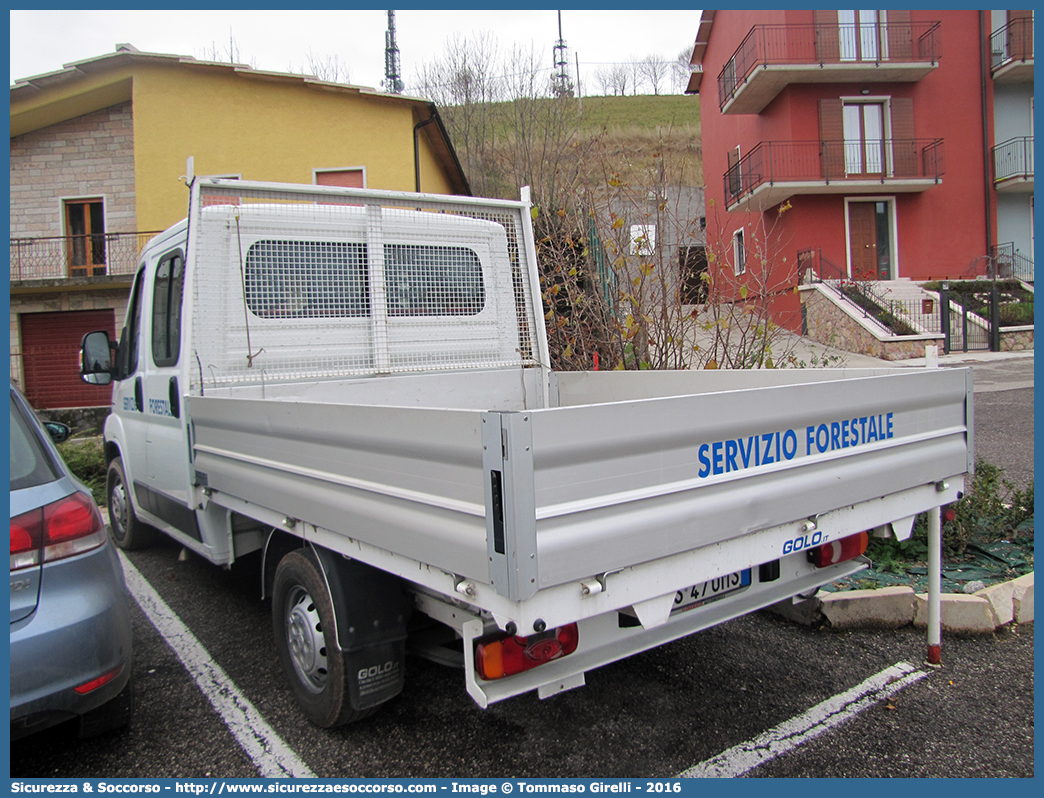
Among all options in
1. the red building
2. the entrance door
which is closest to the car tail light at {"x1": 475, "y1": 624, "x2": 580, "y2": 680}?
the red building

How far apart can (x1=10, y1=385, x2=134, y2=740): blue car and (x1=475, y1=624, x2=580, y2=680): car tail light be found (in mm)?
1505

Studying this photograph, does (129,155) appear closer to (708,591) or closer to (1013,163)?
(708,591)

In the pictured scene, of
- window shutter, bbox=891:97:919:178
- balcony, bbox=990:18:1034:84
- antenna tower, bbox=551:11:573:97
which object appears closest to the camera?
antenna tower, bbox=551:11:573:97

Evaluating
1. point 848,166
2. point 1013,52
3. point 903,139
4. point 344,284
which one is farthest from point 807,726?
point 1013,52

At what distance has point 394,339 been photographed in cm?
436

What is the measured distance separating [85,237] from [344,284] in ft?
62.5

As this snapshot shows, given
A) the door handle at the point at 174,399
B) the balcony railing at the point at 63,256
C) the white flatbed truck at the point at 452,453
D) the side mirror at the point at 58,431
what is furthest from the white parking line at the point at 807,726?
the balcony railing at the point at 63,256

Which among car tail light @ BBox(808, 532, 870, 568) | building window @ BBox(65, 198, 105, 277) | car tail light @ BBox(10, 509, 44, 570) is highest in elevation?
building window @ BBox(65, 198, 105, 277)

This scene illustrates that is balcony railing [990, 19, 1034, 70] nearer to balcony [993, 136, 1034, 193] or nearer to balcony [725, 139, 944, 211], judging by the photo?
balcony [993, 136, 1034, 193]

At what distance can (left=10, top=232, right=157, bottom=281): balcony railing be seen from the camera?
63.2 ft

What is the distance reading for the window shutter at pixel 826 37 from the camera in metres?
23.0

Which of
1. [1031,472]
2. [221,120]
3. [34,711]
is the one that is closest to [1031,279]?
[1031,472]

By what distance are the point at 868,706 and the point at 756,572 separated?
913mm
